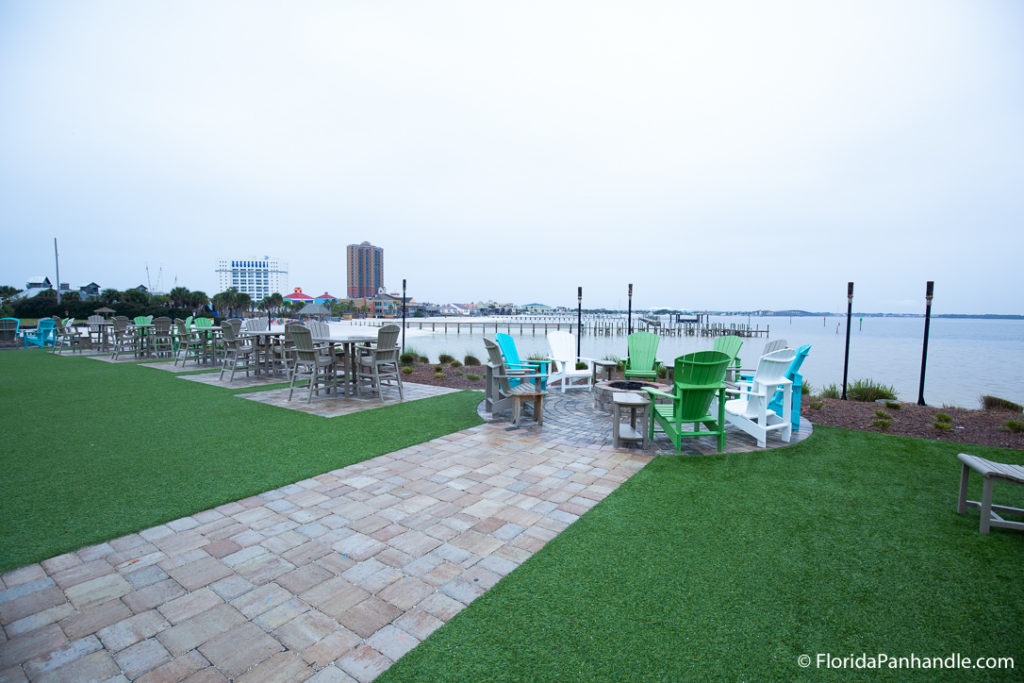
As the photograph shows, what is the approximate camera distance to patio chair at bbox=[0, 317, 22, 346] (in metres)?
14.9

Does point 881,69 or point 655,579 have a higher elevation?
point 881,69

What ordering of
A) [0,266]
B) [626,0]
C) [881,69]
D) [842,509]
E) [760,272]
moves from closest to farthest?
[842,509]
[881,69]
[626,0]
[760,272]
[0,266]

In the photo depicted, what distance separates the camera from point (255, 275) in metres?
98.7

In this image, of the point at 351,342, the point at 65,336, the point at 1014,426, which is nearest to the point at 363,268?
the point at 65,336

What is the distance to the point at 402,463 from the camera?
4.00 m

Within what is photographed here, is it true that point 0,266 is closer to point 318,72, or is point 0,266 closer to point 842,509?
point 318,72

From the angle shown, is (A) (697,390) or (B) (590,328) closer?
(A) (697,390)

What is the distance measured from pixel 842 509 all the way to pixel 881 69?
1044 centimetres

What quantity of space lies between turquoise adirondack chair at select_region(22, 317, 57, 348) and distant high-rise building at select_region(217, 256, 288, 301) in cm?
8596

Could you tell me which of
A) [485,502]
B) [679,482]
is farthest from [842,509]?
[485,502]

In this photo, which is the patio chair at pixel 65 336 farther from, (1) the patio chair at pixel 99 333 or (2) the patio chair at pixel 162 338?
(2) the patio chair at pixel 162 338

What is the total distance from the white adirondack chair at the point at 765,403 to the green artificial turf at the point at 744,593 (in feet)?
3.87

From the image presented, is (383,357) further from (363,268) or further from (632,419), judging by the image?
(363,268)

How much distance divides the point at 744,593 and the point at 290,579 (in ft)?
7.36
